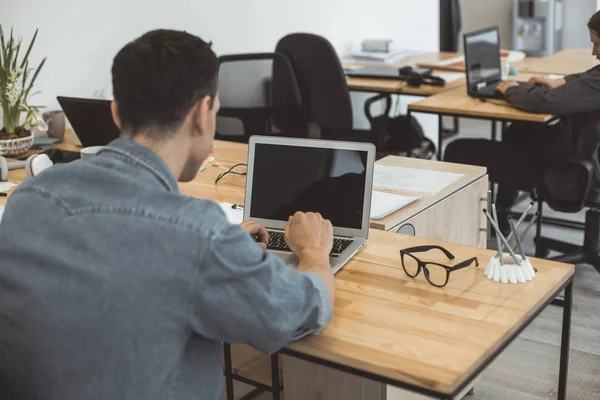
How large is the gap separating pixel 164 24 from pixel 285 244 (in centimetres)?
238

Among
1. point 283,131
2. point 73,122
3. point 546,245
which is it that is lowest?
point 546,245

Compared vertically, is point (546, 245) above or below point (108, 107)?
below

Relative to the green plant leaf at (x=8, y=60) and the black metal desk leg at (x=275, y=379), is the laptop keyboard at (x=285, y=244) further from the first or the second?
the green plant leaf at (x=8, y=60)

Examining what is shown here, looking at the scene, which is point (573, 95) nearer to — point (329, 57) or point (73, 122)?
point (329, 57)

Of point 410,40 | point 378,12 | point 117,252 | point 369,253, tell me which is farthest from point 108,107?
point 410,40

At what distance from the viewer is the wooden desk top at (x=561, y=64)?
179 inches

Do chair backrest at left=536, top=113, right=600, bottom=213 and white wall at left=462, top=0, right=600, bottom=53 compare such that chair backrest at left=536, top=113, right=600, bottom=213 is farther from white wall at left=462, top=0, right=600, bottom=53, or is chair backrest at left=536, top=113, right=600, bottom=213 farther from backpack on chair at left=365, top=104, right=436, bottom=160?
white wall at left=462, top=0, right=600, bottom=53

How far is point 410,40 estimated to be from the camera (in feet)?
19.7

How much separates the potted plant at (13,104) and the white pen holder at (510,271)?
201 cm

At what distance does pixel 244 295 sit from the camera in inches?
52.6

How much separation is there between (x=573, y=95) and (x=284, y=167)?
68.4 inches

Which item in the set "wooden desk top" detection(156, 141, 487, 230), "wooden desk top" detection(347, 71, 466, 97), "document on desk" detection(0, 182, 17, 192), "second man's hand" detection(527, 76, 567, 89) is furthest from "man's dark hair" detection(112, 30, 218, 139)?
"wooden desk top" detection(347, 71, 466, 97)

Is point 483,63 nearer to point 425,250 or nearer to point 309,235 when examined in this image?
point 425,250

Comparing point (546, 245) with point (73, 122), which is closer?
point (73, 122)
